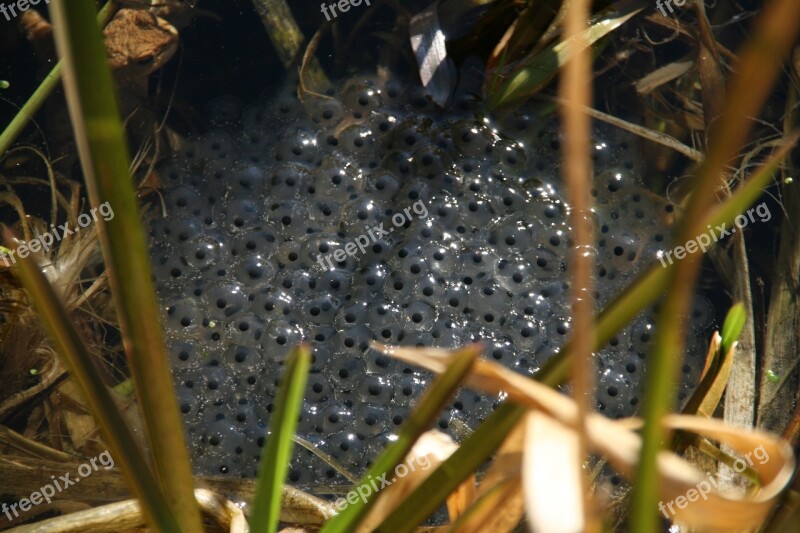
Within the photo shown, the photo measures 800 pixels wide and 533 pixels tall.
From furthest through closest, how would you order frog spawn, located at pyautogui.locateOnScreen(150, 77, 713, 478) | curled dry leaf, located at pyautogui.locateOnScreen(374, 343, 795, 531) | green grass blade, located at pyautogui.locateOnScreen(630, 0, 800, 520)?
frog spawn, located at pyautogui.locateOnScreen(150, 77, 713, 478) → curled dry leaf, located at pyautogui.locateOnScreen(374, 343, 795, 531) → green grass blade, located at pyautogui.locateOnScreen(630, 0, 800, 520)

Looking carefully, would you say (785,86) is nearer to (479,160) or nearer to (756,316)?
(756,316)

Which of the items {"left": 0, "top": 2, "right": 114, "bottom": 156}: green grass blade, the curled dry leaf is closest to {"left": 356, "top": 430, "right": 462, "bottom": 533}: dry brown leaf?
the curled dry leaf

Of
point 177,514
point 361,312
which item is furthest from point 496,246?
point 177,514
